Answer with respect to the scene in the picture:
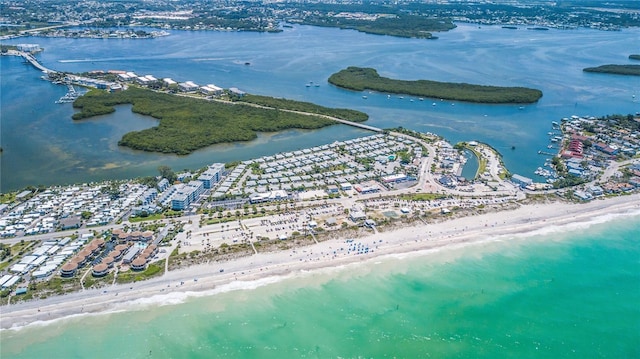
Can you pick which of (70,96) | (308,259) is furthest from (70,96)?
(308,259)

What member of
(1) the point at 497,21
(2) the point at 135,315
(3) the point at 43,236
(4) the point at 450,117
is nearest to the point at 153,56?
(4) the point at 450,117

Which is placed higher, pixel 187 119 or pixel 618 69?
pixel 618 69

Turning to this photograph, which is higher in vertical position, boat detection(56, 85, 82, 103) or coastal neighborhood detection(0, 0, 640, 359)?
boat detection(56, 85, 82, 103)

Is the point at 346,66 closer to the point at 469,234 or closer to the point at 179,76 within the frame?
the point at 179,76

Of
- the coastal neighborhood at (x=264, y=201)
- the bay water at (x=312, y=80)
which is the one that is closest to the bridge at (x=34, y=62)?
the bay water at (x=312, y=80)

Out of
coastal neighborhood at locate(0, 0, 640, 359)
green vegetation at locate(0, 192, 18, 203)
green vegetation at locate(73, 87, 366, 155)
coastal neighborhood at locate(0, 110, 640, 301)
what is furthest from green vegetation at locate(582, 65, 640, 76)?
green vegetation at locate(0, 192, 18, 203)

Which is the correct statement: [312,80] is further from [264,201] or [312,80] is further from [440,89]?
[264,201]

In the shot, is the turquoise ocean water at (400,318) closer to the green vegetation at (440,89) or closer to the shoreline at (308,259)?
the shoreline at (308,259)

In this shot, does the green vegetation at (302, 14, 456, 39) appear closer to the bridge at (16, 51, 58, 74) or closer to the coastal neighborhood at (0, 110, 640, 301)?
the bridge at (16, 51, 58, 74)
